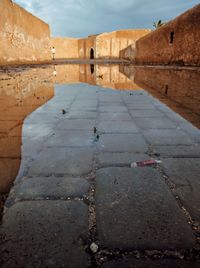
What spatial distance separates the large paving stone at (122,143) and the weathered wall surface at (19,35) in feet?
38.7

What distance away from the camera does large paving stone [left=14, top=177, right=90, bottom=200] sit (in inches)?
53.1

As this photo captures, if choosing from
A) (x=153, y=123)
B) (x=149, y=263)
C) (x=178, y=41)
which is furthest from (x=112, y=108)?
(x=178, y=41)

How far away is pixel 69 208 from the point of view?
1227mm

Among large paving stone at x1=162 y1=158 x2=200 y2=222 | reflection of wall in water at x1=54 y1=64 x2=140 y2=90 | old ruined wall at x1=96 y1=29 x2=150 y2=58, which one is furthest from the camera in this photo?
old ruined wall at x1=96 y1=29 x2=150 y2=58

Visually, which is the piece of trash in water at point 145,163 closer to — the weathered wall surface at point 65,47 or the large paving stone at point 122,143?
the large paving stone at point 122,143

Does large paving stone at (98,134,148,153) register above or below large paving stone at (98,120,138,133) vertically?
below

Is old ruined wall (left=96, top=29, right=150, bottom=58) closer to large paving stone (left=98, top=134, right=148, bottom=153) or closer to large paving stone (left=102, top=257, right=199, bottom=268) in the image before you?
large paving stone (left=98, top=134, right=148, bottom=153)

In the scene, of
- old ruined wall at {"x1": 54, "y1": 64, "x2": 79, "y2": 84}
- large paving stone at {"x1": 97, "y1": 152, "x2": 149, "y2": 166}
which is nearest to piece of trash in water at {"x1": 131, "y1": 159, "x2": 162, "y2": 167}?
large paving stone at {"x1": 97, "y1": 152, "x2": 149, "y2": 166}

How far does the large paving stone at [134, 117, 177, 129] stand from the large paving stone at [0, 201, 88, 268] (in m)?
1.80

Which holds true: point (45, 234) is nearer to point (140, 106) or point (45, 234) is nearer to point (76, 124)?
point (76, 124)

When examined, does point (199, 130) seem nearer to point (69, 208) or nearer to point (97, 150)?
point (97, 150)

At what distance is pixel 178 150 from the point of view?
204 centimetres

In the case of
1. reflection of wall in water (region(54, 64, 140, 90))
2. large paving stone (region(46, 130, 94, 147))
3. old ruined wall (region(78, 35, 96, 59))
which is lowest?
large paving stone (region(46, 130, 94, 147))

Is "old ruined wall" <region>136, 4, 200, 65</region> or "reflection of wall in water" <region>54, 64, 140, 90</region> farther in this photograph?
"old ruined wall" <region>136, 4, 200, 65</region>
